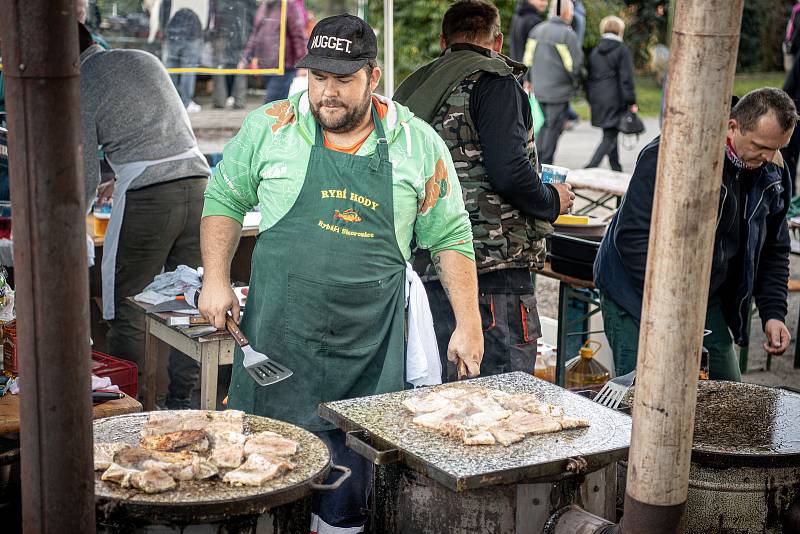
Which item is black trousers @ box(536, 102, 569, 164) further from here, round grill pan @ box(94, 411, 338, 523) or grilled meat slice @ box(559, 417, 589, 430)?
round grill pan @ box(94, 411, 338, 523)

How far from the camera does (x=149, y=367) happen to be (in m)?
4.98

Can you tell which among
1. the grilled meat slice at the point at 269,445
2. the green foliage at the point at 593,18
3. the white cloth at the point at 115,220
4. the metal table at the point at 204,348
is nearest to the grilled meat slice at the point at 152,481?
the grilled meat slice at the point at 269,445

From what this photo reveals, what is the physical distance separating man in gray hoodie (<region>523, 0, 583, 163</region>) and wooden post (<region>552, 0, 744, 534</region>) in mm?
10087

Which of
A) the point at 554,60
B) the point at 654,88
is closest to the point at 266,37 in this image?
the point at 554,60

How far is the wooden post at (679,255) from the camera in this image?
2.05 m

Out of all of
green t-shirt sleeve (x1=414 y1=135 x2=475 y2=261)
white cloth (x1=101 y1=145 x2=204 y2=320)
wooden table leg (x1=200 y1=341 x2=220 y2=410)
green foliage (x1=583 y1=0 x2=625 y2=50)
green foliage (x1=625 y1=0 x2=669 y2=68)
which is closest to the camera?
green t-shirt sleeve (x1=414 y1=135 x2=475 y2=261)

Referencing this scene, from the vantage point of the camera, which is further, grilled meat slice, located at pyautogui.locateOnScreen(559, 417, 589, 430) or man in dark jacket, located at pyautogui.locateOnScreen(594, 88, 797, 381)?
man in dark jacket, located at pyautogui.locateOnScreen(594, 88, 797, 381)

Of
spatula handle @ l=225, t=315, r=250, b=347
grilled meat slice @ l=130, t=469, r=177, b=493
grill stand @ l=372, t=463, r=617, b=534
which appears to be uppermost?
spatula handle @ l=225, t=315, r=250, b=347

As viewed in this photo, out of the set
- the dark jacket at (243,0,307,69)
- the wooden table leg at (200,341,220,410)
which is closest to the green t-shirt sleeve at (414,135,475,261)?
the wooden table leg at (200,341,220,410)

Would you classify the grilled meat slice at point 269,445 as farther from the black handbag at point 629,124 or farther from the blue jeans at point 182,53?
the black handbag at point 629,124

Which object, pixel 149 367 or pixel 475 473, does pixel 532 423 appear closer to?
pixel 475 473

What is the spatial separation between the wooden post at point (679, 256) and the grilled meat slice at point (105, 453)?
1.22m

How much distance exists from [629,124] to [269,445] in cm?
1060

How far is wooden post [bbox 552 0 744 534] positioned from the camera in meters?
2.05
